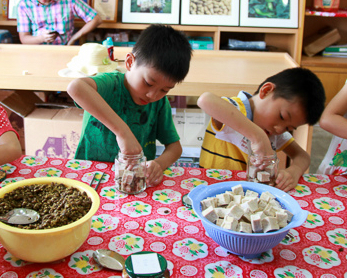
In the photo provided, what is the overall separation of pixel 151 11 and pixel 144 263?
286 centimetres

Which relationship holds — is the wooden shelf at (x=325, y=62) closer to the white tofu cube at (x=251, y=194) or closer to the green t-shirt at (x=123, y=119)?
the green t-shirt at (x=123, y=119)

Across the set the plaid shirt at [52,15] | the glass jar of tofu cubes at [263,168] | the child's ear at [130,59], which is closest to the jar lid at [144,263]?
the glass jar of tofu cubes at [263,168]

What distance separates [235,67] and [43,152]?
4.12 ft

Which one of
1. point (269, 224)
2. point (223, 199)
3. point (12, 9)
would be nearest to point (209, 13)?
point (12, 9)

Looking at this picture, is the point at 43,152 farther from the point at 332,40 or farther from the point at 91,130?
the point at 332,40

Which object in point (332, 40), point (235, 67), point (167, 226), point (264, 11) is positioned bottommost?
point (167, 226)

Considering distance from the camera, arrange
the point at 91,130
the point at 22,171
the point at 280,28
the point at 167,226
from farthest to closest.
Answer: the point at 280,28 → the point at 91,130 → the point at 22,171 → the point at 167,226

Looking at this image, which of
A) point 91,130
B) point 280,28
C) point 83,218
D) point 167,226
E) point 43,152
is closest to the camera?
point 83,218

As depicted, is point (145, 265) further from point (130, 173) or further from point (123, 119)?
point (123, 119)

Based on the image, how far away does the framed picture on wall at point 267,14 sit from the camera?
10.5 feet

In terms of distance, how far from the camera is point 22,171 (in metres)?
1.11

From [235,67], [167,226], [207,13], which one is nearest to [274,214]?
[167,226]

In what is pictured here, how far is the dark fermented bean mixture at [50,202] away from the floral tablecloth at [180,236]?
80 mm

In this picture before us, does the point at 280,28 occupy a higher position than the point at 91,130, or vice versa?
the point at 280,28
